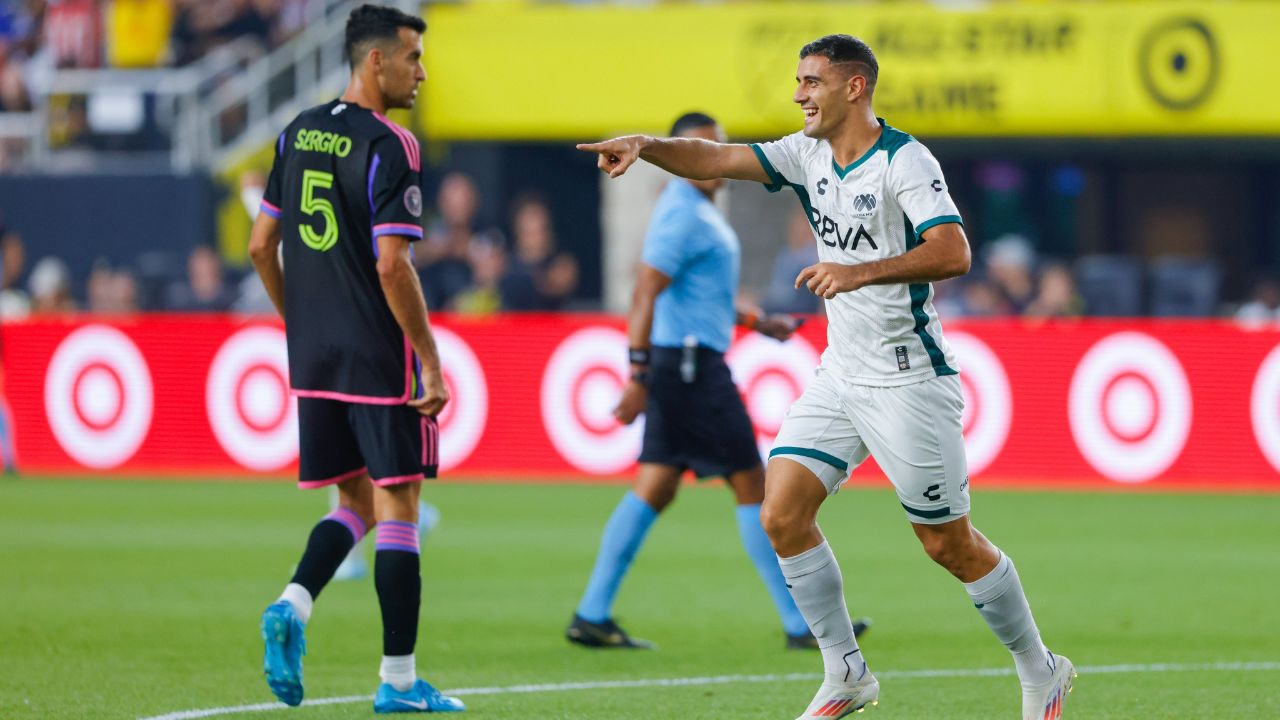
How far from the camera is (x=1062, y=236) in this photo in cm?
2292

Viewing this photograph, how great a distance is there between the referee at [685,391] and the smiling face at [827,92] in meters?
2.04

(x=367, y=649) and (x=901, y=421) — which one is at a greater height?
(x=901, y=421)

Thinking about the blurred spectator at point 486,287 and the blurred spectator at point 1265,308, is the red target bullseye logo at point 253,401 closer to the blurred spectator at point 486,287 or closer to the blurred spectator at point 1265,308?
the blurred spectator at point 486,287

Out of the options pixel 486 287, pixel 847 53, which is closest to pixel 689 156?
pixel 847 53

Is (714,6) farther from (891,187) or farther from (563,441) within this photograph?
(891,187)

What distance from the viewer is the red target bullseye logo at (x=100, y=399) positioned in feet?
53.7

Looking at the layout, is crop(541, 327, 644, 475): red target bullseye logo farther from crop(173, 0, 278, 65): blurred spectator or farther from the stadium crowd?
crop(173, 0, 278, 65): blurred spectator

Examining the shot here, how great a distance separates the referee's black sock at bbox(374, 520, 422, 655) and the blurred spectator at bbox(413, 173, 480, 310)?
11.5 metres

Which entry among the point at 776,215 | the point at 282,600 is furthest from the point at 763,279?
the point at 282,600

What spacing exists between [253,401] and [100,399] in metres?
1.45

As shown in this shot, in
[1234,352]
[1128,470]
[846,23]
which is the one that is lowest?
[1128,470]

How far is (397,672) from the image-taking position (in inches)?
252

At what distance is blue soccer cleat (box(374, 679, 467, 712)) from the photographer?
6398mm

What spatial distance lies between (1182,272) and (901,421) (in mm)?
13548
